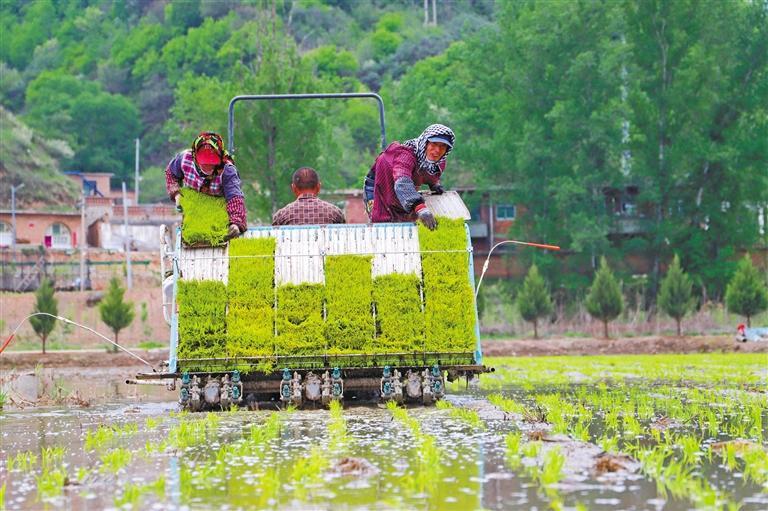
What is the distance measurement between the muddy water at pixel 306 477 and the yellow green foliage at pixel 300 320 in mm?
1628

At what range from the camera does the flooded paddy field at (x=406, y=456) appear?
265 inches

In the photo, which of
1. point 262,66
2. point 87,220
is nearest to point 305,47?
point 87,220

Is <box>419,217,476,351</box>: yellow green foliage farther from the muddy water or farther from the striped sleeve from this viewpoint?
the striped sleeve

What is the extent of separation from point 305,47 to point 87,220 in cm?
7019

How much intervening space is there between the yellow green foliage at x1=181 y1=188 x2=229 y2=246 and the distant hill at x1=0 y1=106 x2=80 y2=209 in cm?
8127

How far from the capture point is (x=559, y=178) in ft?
189

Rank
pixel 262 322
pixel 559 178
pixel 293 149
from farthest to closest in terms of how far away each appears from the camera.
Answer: pixel 559 178 < pixel 293 149 < pixel 262 322

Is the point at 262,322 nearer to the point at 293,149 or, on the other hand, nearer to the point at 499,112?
the point at 293,149

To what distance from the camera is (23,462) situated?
335 inches

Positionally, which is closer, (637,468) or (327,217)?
(637,468)

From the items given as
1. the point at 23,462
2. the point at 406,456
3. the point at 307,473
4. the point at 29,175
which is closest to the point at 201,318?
the point at 23,462

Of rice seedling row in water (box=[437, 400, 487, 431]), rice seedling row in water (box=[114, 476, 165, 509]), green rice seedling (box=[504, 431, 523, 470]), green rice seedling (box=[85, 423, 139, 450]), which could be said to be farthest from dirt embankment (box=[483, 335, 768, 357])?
rice seedling row in water (box=[114, 476, 165, 509])

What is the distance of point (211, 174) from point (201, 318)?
165cm

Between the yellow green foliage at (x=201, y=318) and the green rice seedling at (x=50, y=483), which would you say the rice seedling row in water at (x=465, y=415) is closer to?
the yellow green foliage at (x=201, y=318)
